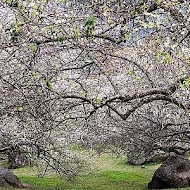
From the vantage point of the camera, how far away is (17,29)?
689 cm

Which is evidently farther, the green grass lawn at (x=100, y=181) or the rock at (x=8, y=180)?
the green grass lawn at (x=100, y=181)

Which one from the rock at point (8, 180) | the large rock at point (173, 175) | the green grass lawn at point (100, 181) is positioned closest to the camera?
the large rock at point (173, 175)

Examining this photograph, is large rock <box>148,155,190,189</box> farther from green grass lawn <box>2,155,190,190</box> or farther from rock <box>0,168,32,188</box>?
rock <box>0,168,32,188</box>

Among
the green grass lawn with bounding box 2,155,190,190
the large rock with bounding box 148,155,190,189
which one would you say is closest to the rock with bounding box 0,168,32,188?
the green grass lawn with bounding box 2,155,190,190

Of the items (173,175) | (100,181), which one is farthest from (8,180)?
(173,175)

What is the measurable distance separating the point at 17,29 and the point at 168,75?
15.2 feet

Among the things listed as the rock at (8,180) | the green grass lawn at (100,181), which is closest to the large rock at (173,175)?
the green grass lawn at (100,181)

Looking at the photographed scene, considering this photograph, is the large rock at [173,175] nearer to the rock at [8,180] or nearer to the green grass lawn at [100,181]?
the green grass lawn at [100,181]

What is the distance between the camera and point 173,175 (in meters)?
20.5

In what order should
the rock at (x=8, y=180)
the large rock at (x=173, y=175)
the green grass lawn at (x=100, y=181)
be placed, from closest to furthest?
1. the large rock at (x=173, y=175)
2. the rock at (x=8, y=180)
3. the green grass lawn at (x=100, y=181)

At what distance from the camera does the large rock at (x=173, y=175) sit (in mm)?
20312

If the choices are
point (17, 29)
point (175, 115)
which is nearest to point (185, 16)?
point (17, 29)

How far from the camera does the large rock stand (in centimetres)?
2031

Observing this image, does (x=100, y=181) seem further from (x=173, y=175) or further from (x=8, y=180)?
(x=8, y=180)
